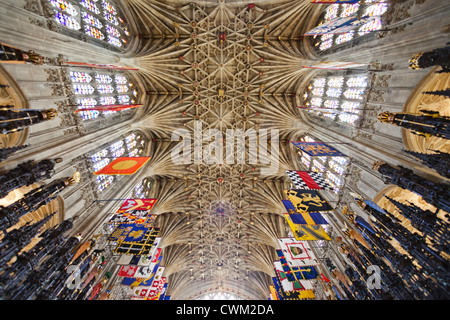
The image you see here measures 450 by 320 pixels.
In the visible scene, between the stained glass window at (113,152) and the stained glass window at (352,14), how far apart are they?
15.2 meters

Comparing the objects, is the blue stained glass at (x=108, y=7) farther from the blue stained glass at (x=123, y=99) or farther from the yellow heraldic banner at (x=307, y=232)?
the yellow heraldic banner at (x=307, y=232)

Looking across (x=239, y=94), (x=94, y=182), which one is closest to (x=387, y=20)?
(x=239, y=94)

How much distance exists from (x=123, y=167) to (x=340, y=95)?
13711mm

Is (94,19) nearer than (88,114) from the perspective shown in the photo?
No

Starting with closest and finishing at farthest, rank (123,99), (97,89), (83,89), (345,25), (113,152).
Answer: (345,25) → (83,89) → (97,89) → (113,152) → (123,99)

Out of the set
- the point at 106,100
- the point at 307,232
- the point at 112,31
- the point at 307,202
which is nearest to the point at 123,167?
the point at 106,100

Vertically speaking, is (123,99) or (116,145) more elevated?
(123,99)

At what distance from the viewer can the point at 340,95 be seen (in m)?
12.5

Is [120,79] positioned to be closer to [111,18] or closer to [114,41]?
[114,41]

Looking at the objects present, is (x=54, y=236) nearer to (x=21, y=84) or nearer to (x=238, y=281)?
(x=21, y=84)

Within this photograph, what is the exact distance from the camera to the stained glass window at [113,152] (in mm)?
12047

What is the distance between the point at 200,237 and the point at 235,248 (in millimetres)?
4619

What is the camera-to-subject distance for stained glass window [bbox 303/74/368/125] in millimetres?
10383

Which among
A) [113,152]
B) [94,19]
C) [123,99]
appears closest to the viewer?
[94,19]
